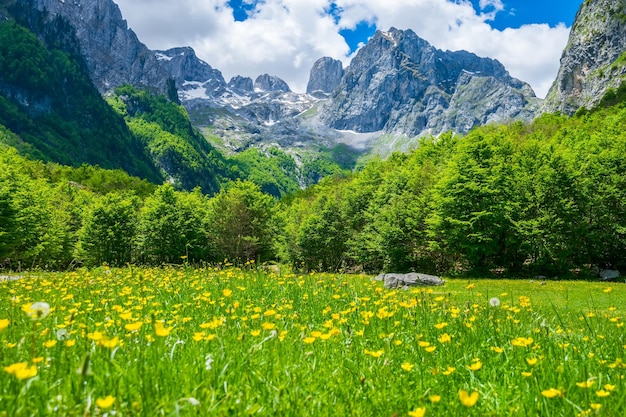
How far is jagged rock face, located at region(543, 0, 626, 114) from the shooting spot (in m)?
115

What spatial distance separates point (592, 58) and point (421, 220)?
5039 inches

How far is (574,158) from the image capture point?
39000mm

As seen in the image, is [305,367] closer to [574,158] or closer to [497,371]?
[497,371]

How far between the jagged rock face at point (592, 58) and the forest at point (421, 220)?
75472 mm

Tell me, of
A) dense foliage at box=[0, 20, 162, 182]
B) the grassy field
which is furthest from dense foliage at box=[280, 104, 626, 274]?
dense foliage at box=[0, 20, 162, 182]

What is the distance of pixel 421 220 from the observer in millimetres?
39750

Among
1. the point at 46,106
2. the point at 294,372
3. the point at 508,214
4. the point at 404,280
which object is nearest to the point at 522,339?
the point at 294,372

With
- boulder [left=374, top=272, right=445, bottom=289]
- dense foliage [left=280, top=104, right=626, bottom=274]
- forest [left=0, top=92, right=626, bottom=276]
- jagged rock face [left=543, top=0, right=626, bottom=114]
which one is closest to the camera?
boulder [left=374, top=272, right=445, bottom=289]

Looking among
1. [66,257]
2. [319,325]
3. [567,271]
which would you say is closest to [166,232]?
[66,257]

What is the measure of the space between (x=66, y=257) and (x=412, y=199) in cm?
4879

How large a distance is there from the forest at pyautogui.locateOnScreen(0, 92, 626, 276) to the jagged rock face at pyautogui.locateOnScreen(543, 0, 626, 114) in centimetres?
7547

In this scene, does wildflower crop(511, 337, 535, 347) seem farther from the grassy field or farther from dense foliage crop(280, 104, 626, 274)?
dense foliage crop(280, 104, 626, 274)

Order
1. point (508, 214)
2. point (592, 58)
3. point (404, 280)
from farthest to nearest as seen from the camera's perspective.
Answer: point (592, 58), point (508, 214), point (404, 280)

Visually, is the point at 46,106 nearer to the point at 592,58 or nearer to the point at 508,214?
the point at 508,214
